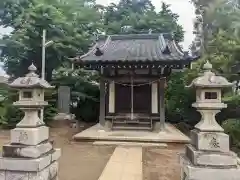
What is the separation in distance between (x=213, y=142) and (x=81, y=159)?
419 centimetres

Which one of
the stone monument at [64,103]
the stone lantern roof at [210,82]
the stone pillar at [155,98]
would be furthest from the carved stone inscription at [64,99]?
the stone lantern roof at [210,82]

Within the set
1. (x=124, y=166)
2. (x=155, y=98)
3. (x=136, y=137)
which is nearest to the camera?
(x=124, y=166)

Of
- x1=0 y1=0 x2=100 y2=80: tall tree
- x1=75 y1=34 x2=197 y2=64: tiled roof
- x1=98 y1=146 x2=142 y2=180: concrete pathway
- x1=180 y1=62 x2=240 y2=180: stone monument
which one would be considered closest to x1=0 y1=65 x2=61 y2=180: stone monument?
x1=98 y1=146 x2=142 y2=180: concrete pathway

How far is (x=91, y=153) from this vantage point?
821cm

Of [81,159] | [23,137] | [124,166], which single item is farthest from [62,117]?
[23,137]

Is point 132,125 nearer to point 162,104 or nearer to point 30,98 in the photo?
point 162,104

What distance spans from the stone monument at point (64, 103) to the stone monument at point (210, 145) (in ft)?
39.6

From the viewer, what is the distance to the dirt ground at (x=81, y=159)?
19.4 ft

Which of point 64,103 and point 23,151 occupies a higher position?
point 64,103

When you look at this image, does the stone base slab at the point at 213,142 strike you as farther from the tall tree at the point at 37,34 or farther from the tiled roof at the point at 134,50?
the tall tree at the point at 37,34

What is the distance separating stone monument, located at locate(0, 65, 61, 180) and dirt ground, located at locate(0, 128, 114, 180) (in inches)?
44.9

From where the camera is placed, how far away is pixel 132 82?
11.9m

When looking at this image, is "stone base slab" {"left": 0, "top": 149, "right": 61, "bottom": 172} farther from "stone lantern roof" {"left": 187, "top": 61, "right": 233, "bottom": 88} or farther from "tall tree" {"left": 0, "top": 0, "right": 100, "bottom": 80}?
"tall tree" {"left": 0, "top": 0, "right": 100, "bottom": 80}

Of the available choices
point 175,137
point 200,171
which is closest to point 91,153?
point 175,137
